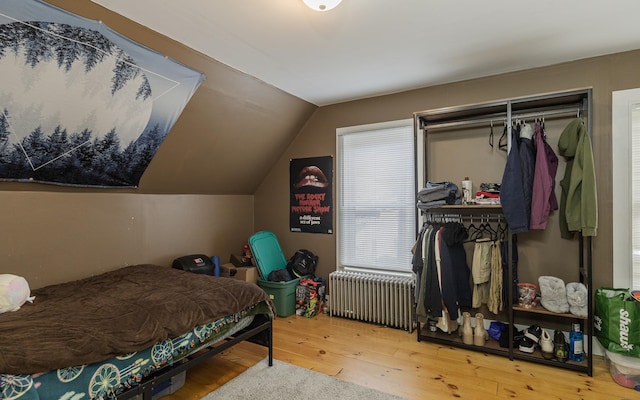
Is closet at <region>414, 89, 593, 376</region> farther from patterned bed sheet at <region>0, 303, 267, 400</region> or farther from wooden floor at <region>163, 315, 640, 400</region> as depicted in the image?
patterned bed sheet at <region>0, 303, 267, 400</region>

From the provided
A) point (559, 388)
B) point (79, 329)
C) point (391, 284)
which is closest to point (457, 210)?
point (391, 284)

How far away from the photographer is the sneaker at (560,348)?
108 inches

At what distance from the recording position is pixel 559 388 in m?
2.43

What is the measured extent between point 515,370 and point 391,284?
130 cm

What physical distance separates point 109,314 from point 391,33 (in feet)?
8.76

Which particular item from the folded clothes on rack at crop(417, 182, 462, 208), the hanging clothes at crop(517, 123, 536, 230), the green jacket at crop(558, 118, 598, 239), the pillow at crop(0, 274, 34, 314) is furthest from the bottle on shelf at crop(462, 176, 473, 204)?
the pillow at crop(0, 274, 34, 314)

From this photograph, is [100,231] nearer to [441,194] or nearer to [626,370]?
[441,194]

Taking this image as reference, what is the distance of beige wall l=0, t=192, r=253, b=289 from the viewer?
2.63 meters

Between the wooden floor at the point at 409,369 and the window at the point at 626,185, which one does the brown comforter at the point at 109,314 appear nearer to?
the wooden floor at the point at 409,369

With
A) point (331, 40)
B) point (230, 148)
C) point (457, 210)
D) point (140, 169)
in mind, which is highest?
point (331, 40)

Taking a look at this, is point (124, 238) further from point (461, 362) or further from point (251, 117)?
point (461, 362)

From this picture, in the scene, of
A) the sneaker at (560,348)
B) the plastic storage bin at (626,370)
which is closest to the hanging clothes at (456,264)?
the sneaker at (560,348)

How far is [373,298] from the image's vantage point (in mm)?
3727

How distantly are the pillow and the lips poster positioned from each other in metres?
2.84
